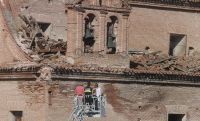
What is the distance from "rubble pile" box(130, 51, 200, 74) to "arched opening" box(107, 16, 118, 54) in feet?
3.14

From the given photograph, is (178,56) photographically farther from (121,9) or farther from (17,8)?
(17,8)

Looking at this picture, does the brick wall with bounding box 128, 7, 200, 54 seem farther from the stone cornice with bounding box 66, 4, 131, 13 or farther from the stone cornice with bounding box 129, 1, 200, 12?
the stone cornice with bounding box 66, 4, 131, 13

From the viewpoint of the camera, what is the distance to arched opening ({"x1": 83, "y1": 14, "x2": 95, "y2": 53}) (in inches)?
1231

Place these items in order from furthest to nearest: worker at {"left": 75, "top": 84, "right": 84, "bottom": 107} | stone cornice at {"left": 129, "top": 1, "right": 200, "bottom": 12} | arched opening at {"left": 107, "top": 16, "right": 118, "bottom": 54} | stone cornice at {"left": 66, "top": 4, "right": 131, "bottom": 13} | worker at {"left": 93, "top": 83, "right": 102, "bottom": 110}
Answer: stone cornice at {"left": 129, "top": 1, "right": 200, "bottom": 12}, arched opening at {"left": 107, "top": 16, "right": 118, "bottom": 54}, stone cornice at {"left": 66, "top": 4, "right": 131, "bottom": 13}, worker at {"left": 93, "top": 83, "right": 102, "bottom": 110}, worker at {"left": 75, "top": 84, "right": 84, "bottom": 107}

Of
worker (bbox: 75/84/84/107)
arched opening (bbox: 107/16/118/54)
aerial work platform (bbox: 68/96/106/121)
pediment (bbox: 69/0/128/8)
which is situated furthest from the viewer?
arched opening (bbox: 107/16/118/54)

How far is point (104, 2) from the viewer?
3156cm

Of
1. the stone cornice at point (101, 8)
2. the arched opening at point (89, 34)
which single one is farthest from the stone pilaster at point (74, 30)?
the arched opening at point (89, 34)

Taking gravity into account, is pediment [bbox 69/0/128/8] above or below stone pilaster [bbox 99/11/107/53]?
above

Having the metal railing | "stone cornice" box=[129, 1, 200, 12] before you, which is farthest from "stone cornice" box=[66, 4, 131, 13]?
the metal railing

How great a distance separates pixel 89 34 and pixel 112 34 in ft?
3.04

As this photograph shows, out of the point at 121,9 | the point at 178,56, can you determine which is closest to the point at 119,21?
the point at 121,9

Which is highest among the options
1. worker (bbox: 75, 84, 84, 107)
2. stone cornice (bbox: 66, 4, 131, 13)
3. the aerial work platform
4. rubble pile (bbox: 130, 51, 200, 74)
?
stone cornice (bbox: 66, 4, 131, 13)

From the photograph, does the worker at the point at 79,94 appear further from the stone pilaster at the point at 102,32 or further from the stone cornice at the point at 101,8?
the stone cornice at the point at 101,8

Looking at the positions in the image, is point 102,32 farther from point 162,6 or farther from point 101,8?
point 162,6
